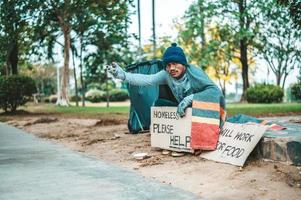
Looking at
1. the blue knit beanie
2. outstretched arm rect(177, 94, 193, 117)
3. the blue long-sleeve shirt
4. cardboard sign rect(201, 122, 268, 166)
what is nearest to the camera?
cardboard sign rect(201, 122, 268, 166)

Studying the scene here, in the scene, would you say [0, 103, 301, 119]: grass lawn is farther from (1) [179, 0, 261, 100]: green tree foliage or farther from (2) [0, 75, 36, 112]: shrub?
(1) [179, 0, 261, 100]: green tree foliage

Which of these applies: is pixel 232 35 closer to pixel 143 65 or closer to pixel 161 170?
pixel 143 65

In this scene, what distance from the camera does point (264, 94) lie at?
105 feet

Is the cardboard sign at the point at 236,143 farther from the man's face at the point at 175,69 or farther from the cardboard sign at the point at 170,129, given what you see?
the man's face at the point at 175,69

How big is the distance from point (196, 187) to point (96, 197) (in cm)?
104

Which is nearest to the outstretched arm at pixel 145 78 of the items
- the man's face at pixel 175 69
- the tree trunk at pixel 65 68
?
the man's face at pixel 175 69

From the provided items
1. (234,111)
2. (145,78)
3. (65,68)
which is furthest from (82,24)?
(145,78)

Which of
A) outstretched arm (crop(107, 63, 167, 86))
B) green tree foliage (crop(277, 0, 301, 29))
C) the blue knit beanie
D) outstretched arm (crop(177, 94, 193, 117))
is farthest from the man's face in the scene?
green tree foliage (crop(277, 0, 301, 29))

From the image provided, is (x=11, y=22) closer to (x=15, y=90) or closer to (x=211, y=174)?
(x=15, y=90)

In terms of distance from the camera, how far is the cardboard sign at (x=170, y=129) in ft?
19.5

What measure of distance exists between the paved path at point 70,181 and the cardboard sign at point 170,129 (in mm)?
1009

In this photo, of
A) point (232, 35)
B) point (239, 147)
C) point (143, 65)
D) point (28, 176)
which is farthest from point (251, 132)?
point (232, 35)

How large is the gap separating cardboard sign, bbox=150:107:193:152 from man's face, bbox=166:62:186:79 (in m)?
0.48

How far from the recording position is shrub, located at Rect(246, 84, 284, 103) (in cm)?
3225
